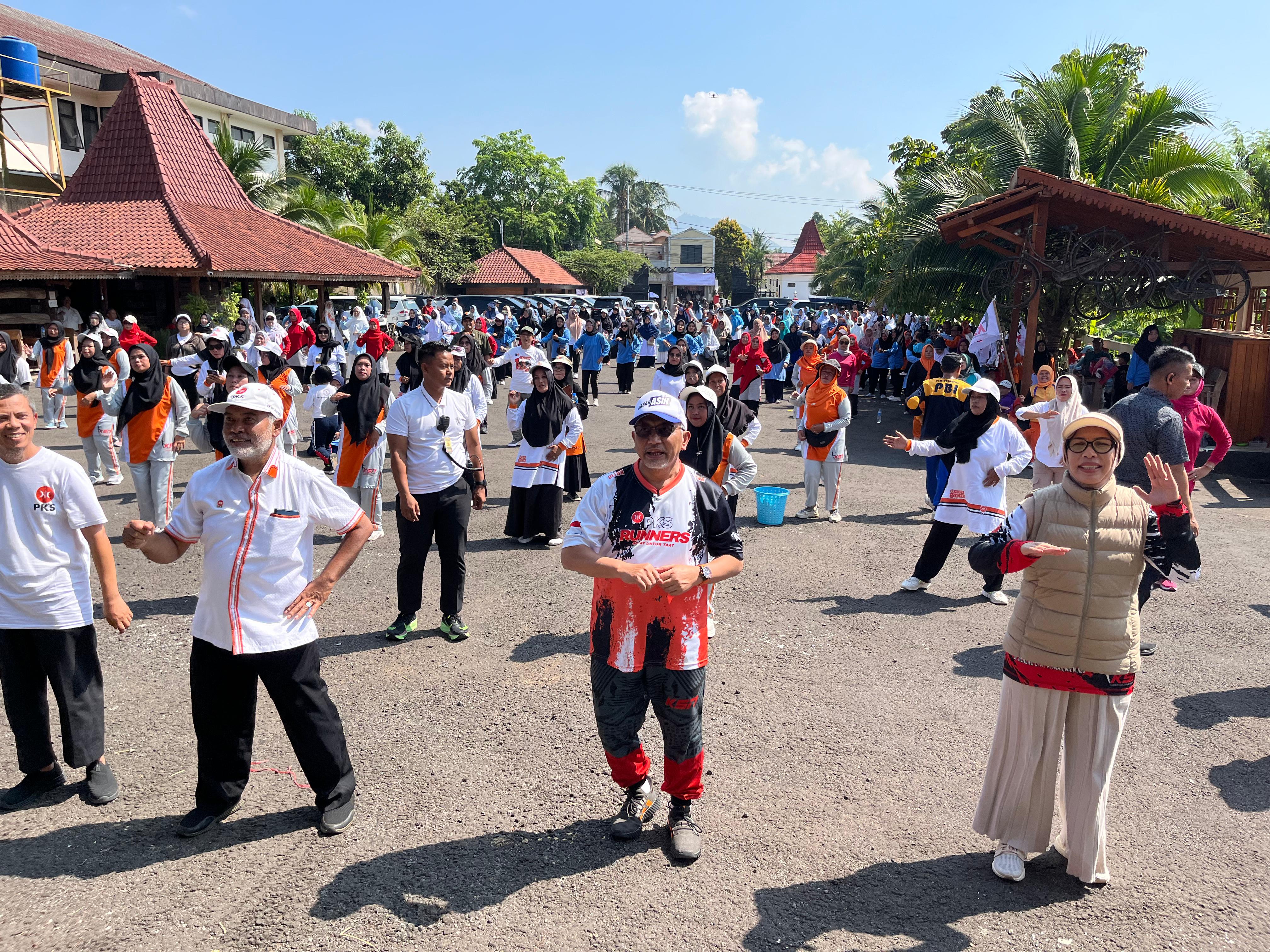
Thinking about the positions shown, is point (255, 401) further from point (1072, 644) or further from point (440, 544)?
point (1072, 644)

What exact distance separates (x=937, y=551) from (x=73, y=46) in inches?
1478

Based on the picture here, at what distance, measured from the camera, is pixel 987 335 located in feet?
48.0

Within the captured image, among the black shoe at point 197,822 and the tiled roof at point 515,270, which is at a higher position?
the tiled roof at point 515,270

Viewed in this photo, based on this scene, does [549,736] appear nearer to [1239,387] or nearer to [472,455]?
[472,455]

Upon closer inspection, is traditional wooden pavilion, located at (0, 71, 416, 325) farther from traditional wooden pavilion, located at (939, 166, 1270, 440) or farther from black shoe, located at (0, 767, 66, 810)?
black shoe, located at (0, 767, 66, 810)

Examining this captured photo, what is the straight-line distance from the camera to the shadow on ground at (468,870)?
3406 mm

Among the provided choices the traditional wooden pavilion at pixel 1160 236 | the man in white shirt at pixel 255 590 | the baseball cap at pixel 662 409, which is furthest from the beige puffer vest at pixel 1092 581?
the traditional wooden pavilion at pixel 1160 236

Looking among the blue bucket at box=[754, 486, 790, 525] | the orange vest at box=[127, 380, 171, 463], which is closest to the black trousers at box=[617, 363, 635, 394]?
the blue bucket at box=[754, 486, 790, 525]

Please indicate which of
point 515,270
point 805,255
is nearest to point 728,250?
point 805,255

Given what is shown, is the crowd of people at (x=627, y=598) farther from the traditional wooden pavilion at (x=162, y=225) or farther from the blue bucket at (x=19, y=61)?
the blue bucket at (x=19, y=61)

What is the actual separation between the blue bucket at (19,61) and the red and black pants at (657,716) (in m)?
24.1

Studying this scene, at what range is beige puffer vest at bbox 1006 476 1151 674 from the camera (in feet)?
11.1

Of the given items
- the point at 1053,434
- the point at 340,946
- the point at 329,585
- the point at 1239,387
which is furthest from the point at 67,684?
the point at 1239,387

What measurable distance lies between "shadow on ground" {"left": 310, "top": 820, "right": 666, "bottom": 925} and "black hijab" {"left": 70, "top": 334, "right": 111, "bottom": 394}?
7.39 metres
